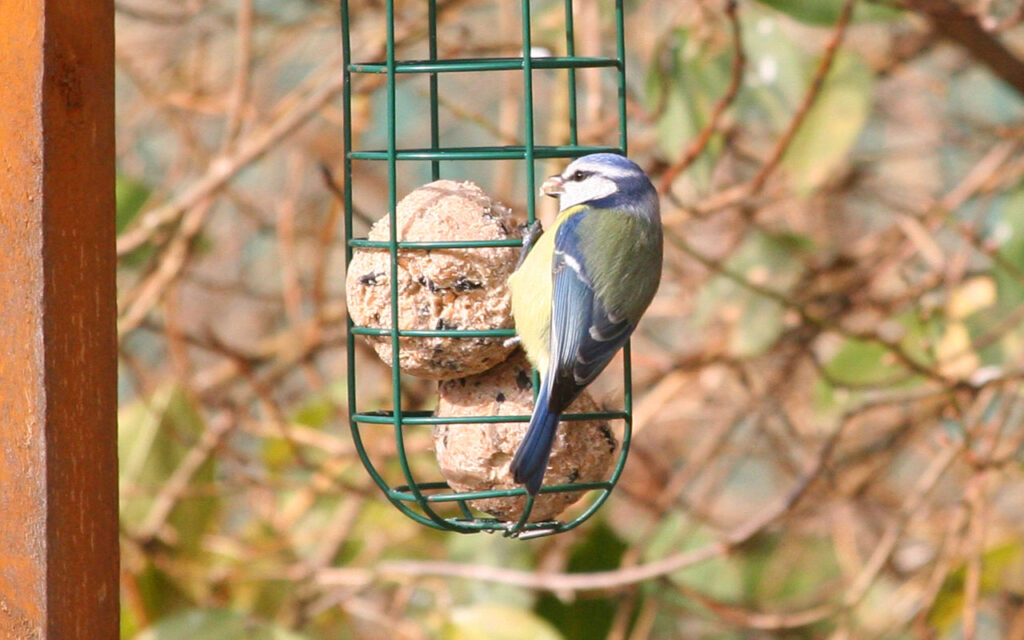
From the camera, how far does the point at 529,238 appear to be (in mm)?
1873

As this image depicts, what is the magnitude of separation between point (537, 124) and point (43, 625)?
346 centimetres

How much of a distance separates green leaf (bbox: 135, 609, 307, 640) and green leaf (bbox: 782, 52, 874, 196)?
155 centimetres

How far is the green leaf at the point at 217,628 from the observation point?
2789 millimetres

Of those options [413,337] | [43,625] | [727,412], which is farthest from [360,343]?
[43,625]

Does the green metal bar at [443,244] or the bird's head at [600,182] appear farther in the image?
the bird's head at [600,182]

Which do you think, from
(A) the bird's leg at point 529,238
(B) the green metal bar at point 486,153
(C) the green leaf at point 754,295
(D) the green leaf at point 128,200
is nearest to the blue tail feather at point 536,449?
(A) the bird's leg at point 529,238

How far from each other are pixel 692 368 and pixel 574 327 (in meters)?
1.56

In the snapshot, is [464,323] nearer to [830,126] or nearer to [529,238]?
[529,238]

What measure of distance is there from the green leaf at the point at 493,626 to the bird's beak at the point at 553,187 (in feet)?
3.65

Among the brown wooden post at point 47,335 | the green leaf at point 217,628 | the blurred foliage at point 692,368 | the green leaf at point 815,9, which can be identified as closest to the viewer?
the brown wooden post at point 47,335

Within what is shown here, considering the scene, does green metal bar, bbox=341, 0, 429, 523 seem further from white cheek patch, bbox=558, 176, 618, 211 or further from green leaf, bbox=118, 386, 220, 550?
green leaf, bbox=118, 386, 220, 550

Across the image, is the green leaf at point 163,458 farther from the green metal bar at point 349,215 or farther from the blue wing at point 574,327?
the blue wing at point 574,327

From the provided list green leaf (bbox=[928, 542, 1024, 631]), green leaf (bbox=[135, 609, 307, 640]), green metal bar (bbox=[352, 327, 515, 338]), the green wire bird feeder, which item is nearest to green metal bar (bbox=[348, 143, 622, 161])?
the green wire bird feeder

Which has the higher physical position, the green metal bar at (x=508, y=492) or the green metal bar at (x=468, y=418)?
the green metal bar at (x=468, y=418)
